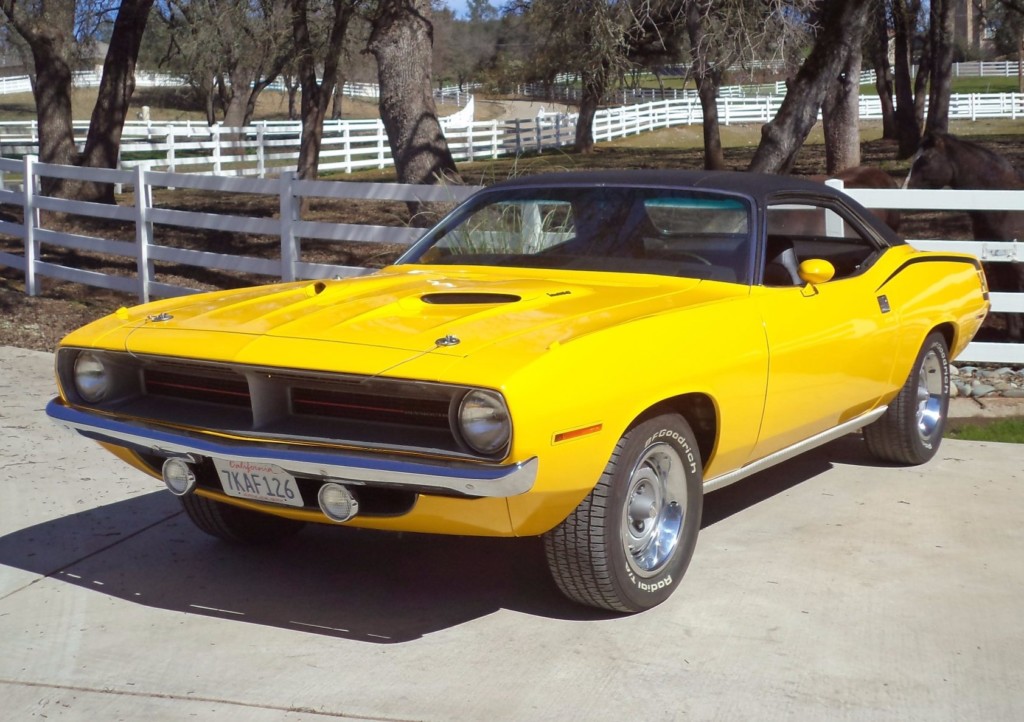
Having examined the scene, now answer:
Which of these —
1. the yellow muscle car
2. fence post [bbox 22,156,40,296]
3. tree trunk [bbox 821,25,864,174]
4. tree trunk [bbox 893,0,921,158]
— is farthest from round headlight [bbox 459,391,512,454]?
tree trunk [bbox 893,0,921,158]

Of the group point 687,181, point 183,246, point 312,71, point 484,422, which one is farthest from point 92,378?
point 312,71

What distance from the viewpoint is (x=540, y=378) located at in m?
4.01

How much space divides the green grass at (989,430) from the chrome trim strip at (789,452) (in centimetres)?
137

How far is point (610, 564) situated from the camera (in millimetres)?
4383

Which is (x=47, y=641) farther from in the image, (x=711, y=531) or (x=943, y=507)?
(x=943, y=507)

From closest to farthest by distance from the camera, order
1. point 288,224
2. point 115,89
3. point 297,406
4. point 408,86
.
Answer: point 297,406, point 288,224, point 408,86, point 115,89

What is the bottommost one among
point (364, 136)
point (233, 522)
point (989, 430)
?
point (989, 430)

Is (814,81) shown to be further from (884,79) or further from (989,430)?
(884,79)

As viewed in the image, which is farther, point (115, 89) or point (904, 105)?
point (904, 105)

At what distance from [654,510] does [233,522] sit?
5.86 ft

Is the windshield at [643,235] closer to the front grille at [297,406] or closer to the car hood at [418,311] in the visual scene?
the car hood at [418,311]

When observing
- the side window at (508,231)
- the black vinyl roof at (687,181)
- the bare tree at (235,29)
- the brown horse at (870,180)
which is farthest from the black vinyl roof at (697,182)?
the bare tree at (235,29)

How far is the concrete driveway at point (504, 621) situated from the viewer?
157 inches

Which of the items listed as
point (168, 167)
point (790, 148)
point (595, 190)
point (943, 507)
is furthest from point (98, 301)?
point (168, 167)
